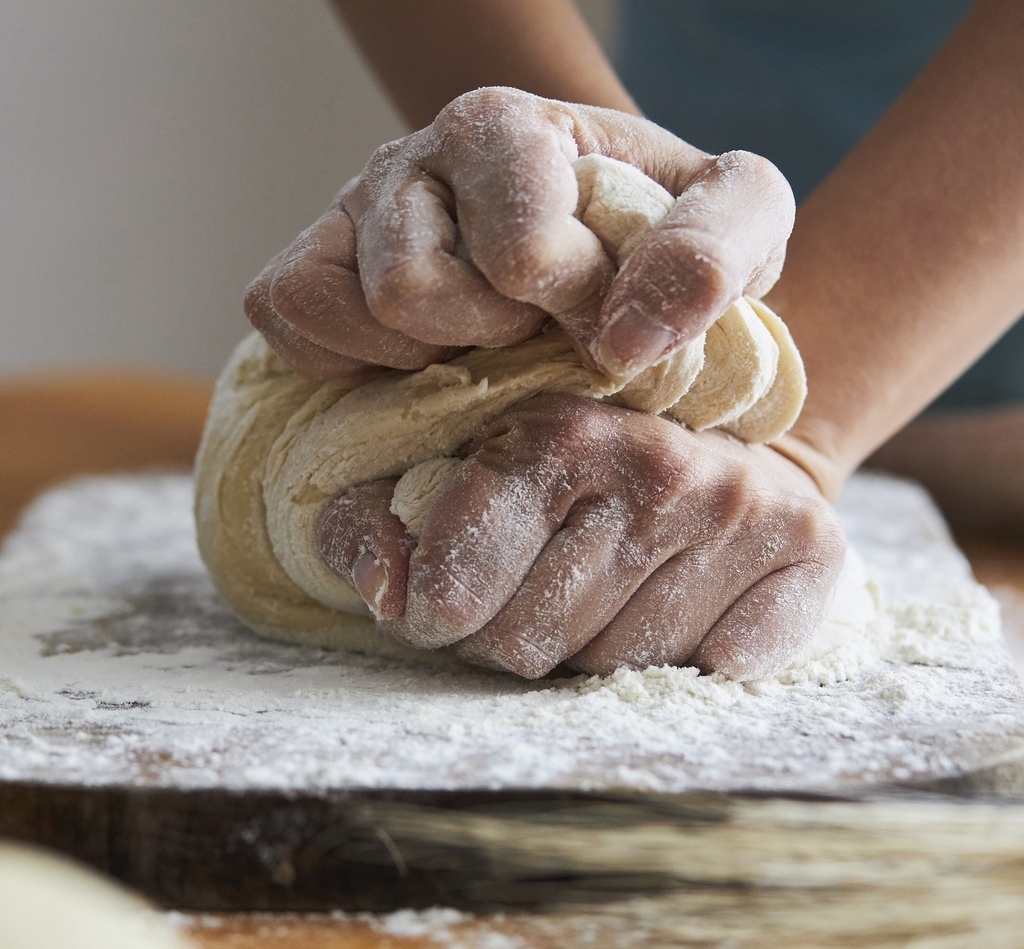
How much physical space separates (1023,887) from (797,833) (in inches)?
4.4

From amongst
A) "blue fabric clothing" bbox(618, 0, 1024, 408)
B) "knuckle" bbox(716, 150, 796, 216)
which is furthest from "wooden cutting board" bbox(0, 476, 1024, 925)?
"blue fabric clothing" bbox(618, 0, 1024, 408)

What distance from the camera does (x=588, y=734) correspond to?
64 cm

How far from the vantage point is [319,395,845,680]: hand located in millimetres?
709

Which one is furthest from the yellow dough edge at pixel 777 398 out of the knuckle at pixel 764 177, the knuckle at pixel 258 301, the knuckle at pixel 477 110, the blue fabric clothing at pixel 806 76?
the blue fabric clothing at pixel 806 76

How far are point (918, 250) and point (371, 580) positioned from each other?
555mm

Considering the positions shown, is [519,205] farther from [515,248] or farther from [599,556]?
[599,556]

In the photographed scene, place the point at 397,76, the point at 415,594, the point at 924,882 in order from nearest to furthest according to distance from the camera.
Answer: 1. the point at 924,882
2. the point at 415,594
3. the point at 397,76

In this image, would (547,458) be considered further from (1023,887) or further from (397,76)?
(397,76)

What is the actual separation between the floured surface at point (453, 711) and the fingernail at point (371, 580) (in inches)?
2.4

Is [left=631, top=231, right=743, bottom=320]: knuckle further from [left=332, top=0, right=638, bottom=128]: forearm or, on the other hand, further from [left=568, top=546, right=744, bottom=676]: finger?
[left=332, top=0, right=638, bottom=128]: forearm

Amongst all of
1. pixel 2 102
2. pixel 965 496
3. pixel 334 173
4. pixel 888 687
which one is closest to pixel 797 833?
pixel 888 687

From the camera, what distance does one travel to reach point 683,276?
0.62m

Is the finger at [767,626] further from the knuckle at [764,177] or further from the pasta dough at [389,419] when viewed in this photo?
the knuckle at [764,177]

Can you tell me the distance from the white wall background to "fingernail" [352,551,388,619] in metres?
2.47
